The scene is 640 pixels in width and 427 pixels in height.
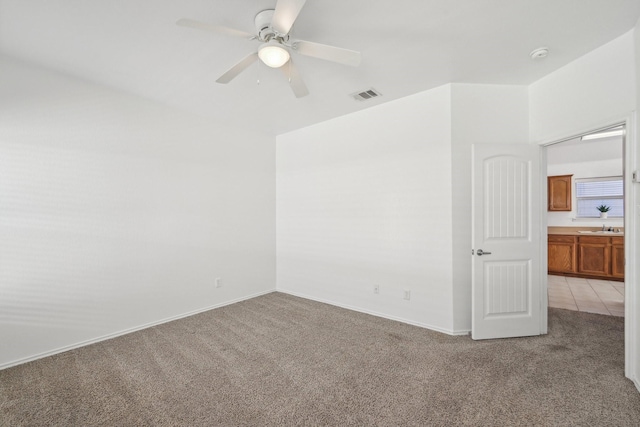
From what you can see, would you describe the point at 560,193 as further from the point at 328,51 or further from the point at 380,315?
the point at 328,51

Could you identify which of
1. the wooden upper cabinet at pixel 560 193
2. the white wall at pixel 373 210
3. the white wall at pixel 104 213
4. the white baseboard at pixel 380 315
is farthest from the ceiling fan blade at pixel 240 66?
the wooden upper cabinet at pixel 560 193

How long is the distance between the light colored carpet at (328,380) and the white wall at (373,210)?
559mm

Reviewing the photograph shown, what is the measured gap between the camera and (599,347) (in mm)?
2588

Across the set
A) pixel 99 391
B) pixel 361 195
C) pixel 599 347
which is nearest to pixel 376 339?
pixel 361 195

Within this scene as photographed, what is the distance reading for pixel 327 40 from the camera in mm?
2189

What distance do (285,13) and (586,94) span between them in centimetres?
269

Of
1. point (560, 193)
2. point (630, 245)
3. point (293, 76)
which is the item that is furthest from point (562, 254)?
point (293, 76)

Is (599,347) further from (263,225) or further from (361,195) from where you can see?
(263,225)

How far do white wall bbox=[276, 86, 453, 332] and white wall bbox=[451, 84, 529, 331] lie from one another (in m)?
0.08

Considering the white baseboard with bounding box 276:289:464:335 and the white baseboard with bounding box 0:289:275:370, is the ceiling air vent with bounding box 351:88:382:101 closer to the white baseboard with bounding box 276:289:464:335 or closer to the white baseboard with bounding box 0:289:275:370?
the white baseboard with bounding box 276:289:464:335

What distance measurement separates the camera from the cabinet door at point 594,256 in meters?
4.88

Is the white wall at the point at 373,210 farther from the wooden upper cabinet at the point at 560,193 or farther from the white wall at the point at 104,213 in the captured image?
the wooden upper cabinet at the point at 560,193

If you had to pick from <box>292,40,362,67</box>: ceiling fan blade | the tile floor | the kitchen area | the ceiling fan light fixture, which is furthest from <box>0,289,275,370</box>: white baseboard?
the kitchen area

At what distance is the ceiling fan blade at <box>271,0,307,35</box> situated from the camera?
1.45 m
